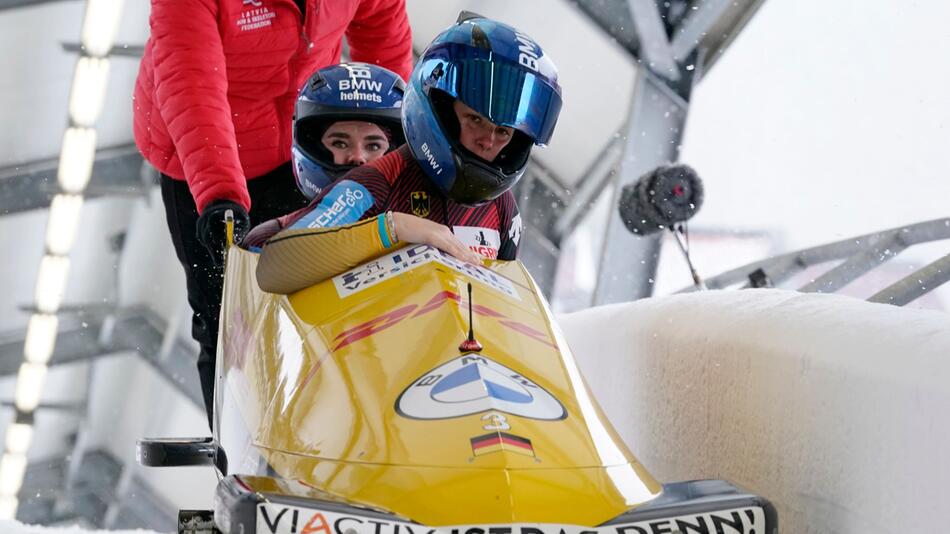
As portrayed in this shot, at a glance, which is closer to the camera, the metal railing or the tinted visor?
the tinted visor

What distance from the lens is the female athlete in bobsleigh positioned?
5.12 feet

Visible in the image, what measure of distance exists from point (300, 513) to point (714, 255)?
6.91 metres

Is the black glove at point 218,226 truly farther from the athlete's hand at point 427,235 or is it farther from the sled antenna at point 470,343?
the sled antenna at point 470,343

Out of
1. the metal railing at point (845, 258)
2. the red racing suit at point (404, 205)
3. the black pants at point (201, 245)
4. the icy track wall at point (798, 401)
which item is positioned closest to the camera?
the icy track wall at point (798, 401)

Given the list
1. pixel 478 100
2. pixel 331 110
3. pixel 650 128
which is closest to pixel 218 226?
pixel 331 110

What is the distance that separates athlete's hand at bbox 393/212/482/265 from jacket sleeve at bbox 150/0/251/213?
827 millimetres

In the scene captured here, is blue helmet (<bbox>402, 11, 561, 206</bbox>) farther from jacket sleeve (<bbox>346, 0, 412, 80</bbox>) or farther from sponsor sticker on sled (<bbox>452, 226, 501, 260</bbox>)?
jacket sleeve (<bbox>346, 0, 412, 80</bbox>)

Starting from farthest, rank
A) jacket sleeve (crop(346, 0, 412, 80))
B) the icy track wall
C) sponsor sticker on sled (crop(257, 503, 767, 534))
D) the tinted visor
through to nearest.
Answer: jacket sleeve (crop(346, 0, 412, 80)) < the tinted visor < the icy track wall < sponsor sticker on sled (crop(257, 503, 767, 534))

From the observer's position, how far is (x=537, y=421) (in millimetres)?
1728

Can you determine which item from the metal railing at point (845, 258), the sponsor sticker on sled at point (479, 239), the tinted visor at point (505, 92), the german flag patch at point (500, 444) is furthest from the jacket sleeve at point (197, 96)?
the metal railing at point (845, 258)

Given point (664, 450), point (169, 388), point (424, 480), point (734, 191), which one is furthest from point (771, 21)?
point (169, 388)

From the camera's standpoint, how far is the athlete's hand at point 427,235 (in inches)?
84.8

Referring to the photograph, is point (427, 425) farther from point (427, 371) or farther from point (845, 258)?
point (845, 258)

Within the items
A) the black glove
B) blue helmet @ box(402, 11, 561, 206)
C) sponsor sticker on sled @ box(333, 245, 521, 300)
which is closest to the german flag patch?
sponsor sticker on sled @ box(333, 245, 521, 300)
